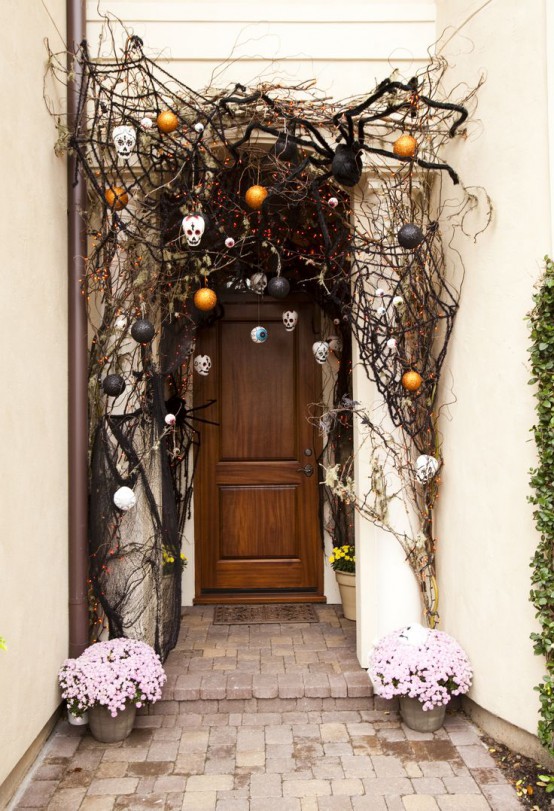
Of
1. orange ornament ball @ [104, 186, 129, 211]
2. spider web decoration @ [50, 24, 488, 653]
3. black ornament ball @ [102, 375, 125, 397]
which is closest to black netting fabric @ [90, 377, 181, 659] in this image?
spider web decoration @ [50, 24, 488, 653]

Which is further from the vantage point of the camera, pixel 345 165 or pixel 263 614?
pixel 263 614

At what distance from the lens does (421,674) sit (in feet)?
11.3

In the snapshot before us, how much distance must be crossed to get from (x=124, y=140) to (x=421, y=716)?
10.7ft

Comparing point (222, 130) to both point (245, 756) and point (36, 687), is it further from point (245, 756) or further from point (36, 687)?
point (245, 756)

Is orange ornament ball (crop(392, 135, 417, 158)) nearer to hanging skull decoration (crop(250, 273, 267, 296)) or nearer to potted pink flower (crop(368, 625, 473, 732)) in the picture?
hanging skull decoration (crop(250, 273, 267, 296))

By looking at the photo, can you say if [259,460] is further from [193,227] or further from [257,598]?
[193,227]

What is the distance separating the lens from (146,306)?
381 cm

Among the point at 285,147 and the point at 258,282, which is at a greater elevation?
the point at 285,147

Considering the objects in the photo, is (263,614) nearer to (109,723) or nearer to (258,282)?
(109,723)

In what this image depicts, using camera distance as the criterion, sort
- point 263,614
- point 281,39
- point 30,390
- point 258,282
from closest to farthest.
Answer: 1. point 30,390
2. point 281,39
3. point 258,282
4. point 263,614

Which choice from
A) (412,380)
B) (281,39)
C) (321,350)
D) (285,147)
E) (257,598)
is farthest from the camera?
(257,598)

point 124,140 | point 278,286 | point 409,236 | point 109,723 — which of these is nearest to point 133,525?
point 109,723

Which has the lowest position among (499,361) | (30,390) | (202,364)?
(30,390)

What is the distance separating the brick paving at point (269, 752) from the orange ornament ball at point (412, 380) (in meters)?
1.65
